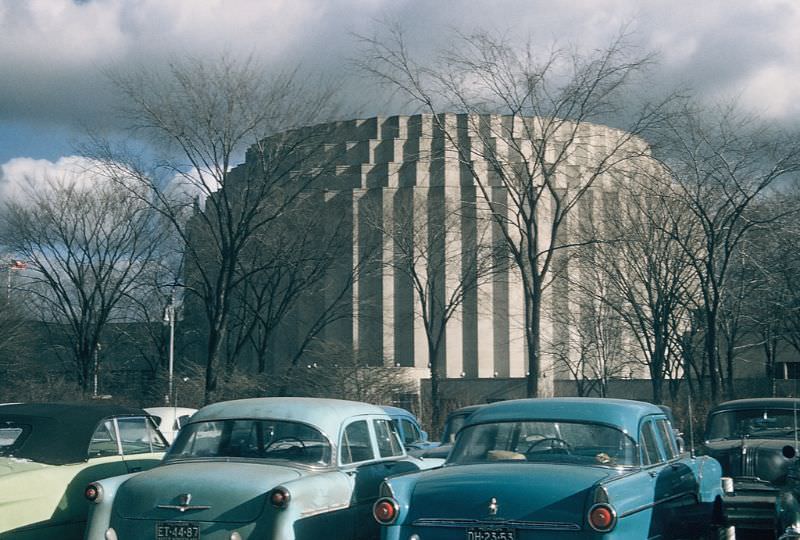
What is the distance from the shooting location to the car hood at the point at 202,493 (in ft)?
25.3

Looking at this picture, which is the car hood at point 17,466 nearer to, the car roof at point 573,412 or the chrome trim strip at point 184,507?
the chrome trim strip at point 184,507

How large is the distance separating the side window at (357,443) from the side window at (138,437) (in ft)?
9.63

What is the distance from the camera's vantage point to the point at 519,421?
8.43 metres

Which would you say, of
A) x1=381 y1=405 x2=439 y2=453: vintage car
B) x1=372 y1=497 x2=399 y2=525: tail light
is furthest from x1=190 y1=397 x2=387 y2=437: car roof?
x1=381 y1=405 x2=439 y2=453: vintage car

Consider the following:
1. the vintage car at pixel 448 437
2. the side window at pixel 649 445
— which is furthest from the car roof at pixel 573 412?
the vintage car at pixel 448 437

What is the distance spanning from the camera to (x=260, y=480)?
7.92 m

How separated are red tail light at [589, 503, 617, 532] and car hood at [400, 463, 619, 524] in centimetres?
10

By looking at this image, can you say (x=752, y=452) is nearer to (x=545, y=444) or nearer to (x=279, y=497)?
(x=545, y=444)

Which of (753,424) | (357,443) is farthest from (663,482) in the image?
(753,424)

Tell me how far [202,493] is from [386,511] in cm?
151

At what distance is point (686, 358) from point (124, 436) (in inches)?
1359

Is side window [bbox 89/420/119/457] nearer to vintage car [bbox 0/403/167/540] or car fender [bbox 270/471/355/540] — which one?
vintage car [bbox 0/403/167/540]

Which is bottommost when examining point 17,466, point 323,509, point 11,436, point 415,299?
point 323,509

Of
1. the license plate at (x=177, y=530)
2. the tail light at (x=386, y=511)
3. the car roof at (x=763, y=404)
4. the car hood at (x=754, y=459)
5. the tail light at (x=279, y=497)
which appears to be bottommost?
the license plate at (x=177, y=530)
